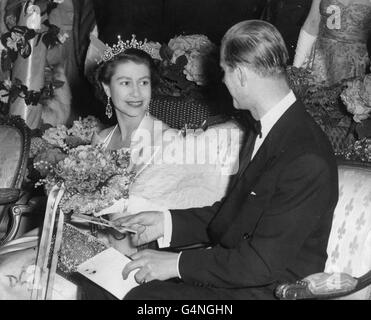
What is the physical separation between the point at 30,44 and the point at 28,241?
2213 mm

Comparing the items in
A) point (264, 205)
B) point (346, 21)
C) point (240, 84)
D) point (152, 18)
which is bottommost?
point (264, 205)

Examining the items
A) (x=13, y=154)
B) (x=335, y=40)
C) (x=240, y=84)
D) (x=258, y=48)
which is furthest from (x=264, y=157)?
(x=335, y=40)

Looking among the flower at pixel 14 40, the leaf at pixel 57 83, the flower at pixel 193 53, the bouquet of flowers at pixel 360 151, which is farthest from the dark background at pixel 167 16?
the bouquet of flowers at pixel 360 151

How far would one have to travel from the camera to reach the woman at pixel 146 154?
2.78 meters

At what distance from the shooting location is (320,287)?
216 centimetres

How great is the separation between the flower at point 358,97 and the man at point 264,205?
46.0 inches

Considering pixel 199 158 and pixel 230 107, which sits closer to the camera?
pixel 199 158

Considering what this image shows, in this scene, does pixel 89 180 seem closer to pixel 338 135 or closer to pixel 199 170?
pixel 199 170

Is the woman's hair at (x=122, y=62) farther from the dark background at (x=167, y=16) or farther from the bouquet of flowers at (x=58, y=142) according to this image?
the dark background at (x=167, y=16)

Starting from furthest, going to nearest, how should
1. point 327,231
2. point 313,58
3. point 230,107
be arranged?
point 313,58
point 230,107
point 327,231

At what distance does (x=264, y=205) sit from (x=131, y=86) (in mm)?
1330

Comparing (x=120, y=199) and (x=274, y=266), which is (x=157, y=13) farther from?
(x=274, y=266)

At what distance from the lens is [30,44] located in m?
4.77
